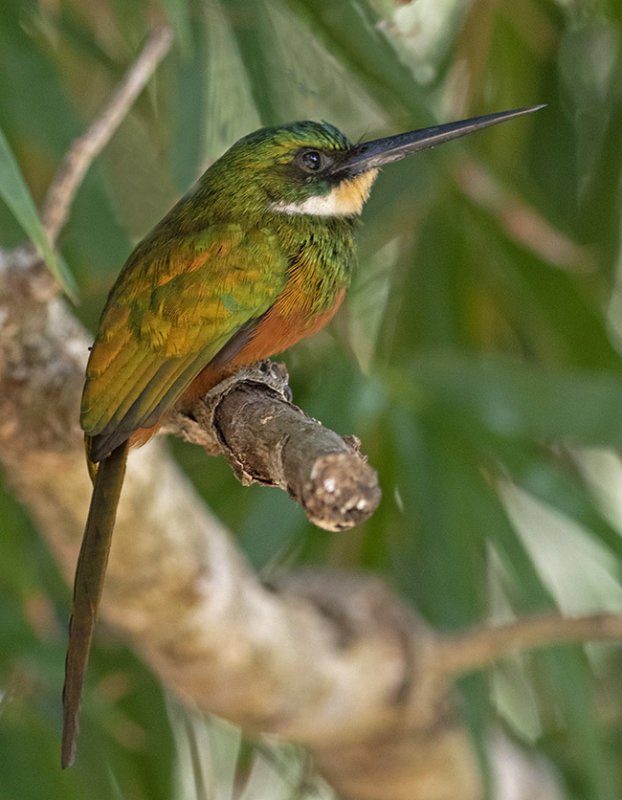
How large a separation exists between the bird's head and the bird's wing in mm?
145

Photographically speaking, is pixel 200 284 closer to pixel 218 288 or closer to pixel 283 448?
pixel 218 288

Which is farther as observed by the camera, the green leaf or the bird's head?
the bird's head

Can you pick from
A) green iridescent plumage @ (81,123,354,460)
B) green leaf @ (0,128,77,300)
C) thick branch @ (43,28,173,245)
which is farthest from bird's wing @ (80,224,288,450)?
green leaf @ (0,128,77,300)

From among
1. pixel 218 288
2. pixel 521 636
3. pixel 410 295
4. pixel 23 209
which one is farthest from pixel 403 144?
pixel 410 295

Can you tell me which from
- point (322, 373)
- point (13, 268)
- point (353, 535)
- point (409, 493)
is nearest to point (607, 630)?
point (409, 493)

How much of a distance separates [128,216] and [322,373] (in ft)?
1.44

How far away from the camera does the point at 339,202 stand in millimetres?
1448

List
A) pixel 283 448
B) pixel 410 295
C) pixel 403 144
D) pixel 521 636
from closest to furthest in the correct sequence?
pixel 283 448, pixel 403 144, pixel 521 636, pixel 410 295

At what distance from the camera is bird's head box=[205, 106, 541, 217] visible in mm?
1407

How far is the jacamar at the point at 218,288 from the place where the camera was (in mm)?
1145

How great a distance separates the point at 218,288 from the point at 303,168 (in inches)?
11.7

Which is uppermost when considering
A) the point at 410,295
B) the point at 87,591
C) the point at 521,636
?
the point at 87,591

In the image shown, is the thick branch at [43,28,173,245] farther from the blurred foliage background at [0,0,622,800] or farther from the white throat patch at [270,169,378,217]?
the white throat patch at [270,169,378,217]

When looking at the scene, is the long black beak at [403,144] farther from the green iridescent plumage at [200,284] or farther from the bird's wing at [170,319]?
the bird's wing at [170,319]
